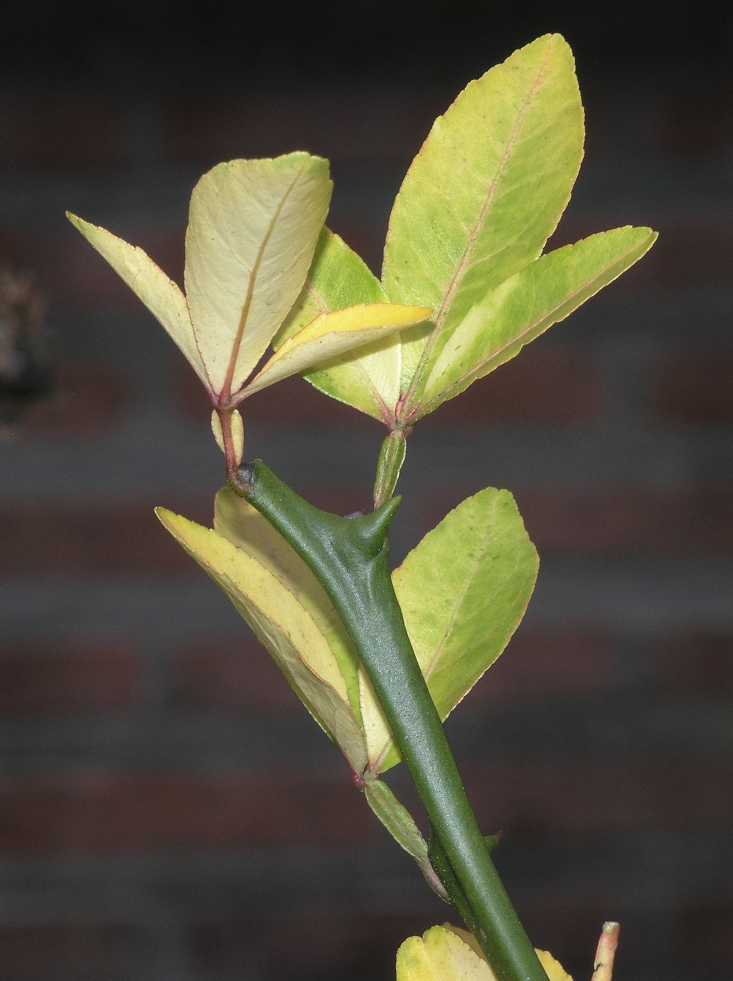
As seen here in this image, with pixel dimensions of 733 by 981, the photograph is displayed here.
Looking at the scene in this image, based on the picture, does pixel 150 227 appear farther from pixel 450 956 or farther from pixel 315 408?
pixel 450 956

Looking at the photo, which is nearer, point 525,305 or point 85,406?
point 525,305

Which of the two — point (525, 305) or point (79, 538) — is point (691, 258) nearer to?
point (79, 538)

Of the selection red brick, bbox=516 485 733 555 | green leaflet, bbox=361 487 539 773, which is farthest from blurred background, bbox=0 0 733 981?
green leaflet, bbox=361 487 539 773

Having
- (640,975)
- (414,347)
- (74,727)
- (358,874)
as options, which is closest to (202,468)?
(74,727)

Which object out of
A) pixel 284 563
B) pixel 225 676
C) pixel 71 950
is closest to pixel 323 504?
pixel 225 676

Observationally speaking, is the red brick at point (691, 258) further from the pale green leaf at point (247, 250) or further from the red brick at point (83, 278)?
the pale green leaf at point (247, 250)

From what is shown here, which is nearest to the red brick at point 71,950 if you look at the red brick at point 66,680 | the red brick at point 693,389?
the red brick at point 66,680

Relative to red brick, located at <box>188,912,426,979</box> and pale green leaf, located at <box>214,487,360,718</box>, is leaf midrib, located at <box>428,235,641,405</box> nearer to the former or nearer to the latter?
pale green leaf, located at <box>214,487,360,718</box>
